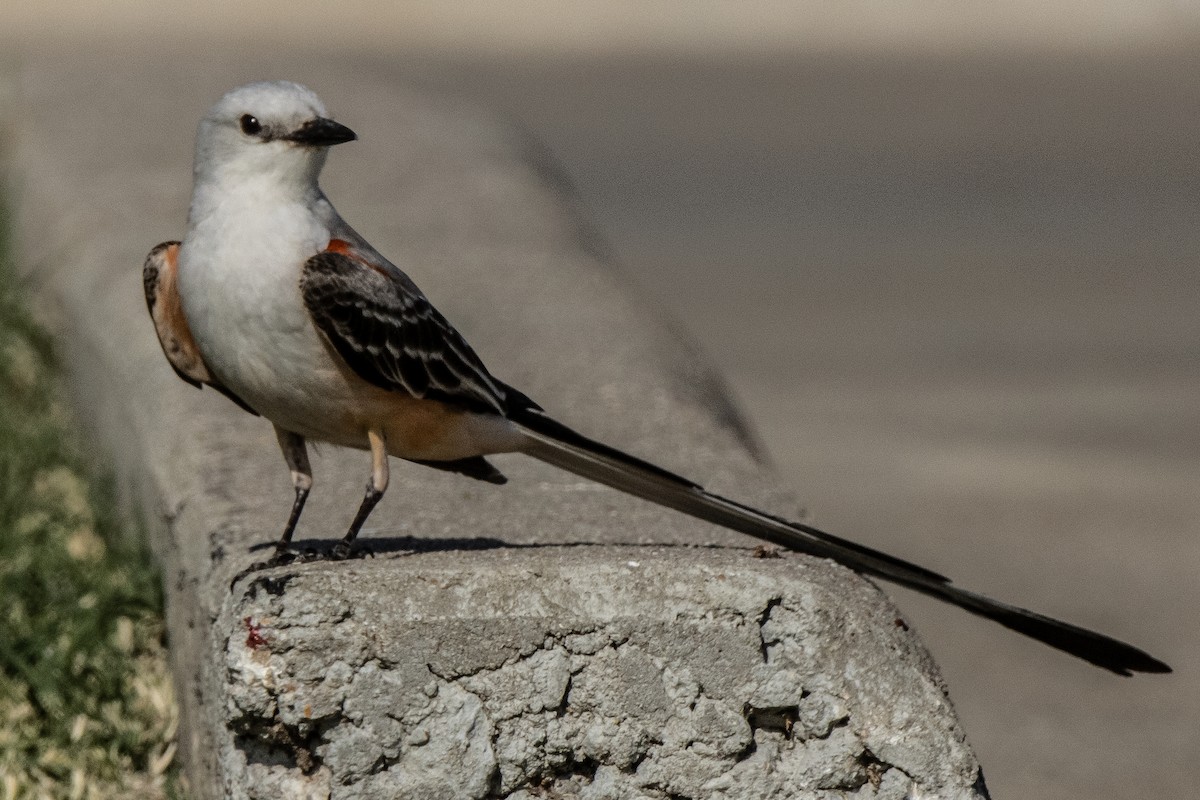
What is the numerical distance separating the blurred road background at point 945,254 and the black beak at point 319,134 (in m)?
2.11

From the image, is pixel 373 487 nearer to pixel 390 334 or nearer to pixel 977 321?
pixel 390 334

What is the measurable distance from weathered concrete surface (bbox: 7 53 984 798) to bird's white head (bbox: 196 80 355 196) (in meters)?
0.87

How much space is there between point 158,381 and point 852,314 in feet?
24.0

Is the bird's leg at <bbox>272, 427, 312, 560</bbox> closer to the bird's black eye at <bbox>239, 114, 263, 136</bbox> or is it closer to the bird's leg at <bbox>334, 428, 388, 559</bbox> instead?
the bird's leg at <bbox>334, 428, 388, 559</bbox>

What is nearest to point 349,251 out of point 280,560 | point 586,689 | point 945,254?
point 280,560

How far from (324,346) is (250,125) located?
0.52 m

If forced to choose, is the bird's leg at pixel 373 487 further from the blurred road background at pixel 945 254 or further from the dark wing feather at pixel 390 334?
the blurred road background at pixel 945 254

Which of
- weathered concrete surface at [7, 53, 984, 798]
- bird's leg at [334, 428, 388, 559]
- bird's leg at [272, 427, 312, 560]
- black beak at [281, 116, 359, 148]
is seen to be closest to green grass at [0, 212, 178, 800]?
weathered concrete surface at [7, 53, 984, 798]

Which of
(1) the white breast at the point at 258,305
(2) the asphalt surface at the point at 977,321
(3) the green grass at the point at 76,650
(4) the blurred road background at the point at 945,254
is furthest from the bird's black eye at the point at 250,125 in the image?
(2) the asphalt surface at the point at 977,321

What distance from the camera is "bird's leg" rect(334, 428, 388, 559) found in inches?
152

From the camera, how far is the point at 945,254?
14.2 meters

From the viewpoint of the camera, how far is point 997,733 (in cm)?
604

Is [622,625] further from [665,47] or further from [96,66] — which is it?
[665,47]

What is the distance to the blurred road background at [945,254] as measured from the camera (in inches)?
281
